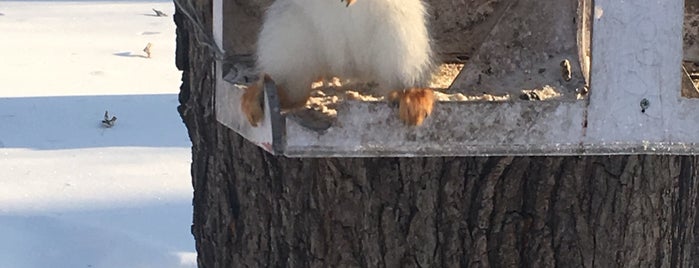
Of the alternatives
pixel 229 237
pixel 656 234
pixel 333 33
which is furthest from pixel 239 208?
pixel 656 234

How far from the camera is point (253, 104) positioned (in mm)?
2207

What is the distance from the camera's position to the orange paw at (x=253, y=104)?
86.6 inches

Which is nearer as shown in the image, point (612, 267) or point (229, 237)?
point (612, 267)

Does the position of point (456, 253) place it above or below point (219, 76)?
below

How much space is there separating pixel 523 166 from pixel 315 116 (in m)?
0.77

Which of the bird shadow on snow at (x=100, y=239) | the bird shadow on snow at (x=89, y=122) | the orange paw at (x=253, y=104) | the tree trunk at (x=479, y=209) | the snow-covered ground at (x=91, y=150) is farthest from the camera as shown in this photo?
the bird shadow on snow at (x=89, y=122)

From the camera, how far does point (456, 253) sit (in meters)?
2.76

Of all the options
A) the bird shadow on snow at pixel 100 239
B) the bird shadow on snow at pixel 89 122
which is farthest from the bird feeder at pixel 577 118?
the bird shadow on snow at pixel 89 122

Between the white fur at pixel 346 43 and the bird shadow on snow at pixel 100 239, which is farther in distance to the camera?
the bird shadow on snow at pixel 100 239

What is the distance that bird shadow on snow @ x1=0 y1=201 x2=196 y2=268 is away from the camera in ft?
15.5

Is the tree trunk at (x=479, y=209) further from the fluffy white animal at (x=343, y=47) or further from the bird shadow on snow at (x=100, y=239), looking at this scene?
the bird shadow on snow at (x=100, y=239)

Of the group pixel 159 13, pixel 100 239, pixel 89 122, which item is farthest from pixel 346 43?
pixel 159 13

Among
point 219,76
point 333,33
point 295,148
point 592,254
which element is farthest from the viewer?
point 592,254

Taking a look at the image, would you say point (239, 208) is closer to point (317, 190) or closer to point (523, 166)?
point (317, 190)
